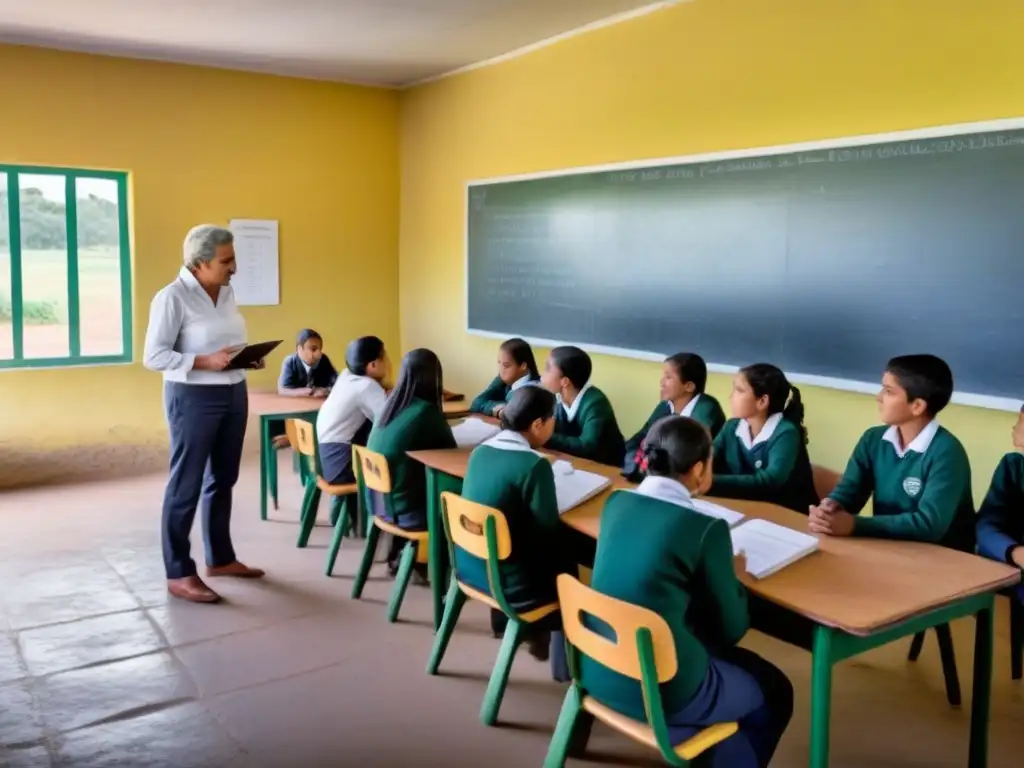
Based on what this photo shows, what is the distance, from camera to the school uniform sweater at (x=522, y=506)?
265 cm

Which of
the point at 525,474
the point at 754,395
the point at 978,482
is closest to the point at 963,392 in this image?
the point at 978,482

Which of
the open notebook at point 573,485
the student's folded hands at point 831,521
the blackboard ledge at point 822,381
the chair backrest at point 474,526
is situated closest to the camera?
the student's folded hands at point 831,521

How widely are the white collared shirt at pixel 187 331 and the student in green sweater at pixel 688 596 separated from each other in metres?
2.17

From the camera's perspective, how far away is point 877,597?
2049 millimetres

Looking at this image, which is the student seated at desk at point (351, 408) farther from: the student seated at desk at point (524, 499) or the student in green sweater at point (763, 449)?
the student in green sweater at point (763, 449)

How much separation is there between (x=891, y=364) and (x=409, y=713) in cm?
185

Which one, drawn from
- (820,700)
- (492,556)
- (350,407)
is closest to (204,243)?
(350,407)

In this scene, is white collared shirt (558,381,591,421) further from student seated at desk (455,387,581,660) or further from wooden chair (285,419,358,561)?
student seated at desk (455,387,581,660)

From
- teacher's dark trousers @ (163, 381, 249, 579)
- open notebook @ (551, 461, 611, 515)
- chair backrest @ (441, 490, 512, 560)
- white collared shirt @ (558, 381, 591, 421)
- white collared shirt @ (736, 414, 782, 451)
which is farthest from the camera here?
white collared shirt @ (558, 381, 591, 421)

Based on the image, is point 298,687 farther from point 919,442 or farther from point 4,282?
point 4,282

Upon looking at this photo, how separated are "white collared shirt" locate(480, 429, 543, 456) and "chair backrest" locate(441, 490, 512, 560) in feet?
0.65

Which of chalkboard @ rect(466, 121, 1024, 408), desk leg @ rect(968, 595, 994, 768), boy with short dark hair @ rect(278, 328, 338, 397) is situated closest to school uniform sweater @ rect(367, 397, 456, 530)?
chalkboard @ rect(466, 121, 1024, 408)

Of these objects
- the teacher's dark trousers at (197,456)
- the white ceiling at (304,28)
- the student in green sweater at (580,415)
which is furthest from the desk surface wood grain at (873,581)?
the white ceiling at (304,28)

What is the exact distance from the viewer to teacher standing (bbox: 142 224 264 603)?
143 inches
